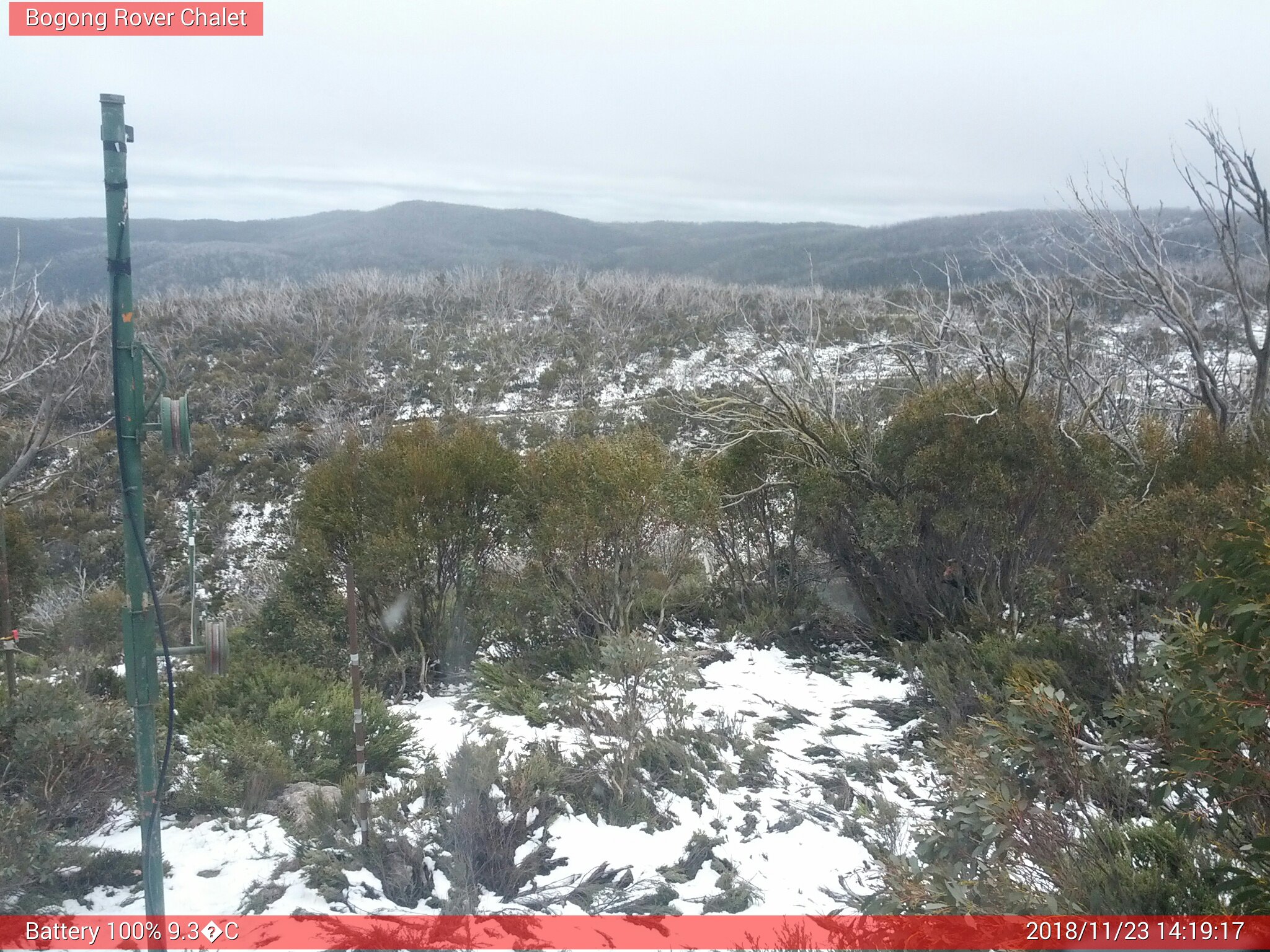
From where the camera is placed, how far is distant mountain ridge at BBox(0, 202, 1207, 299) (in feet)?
27.6

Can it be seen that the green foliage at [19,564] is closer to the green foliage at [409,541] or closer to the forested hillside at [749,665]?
the forested hillside at [749,665]

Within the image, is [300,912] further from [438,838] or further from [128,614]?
[128,614]

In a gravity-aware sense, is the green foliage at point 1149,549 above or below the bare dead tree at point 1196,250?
below

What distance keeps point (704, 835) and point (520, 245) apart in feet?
178

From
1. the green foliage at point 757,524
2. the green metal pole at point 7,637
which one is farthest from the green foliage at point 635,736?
the green metal pole at point 7,637

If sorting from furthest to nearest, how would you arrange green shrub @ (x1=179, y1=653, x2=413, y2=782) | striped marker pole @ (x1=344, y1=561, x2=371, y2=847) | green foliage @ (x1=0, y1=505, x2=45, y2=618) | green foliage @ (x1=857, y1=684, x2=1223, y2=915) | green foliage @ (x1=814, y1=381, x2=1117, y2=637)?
green foliage @ (x1=0, y1=505, x2=45, y2=618) → green foliage @ (x1=814, y1=381, x2=1117, y2=637) → green shrub @ (x1=179, y1=653, x2=413, y2=782) → striped marker pole @ (x1=344, y1=561, x2=371, y2=847) → green foliage @ (x1=857, y1=684, x2=1223, y2=915)

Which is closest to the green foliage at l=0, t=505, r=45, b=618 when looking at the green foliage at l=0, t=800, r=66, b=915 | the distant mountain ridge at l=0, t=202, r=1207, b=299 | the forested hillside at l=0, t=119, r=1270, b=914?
the forested hillside at l=0, t=119, r=1270, b=914

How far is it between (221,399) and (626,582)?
770 inches

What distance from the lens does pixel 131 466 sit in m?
3.10

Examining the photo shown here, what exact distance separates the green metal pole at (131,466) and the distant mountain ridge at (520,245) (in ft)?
0.85

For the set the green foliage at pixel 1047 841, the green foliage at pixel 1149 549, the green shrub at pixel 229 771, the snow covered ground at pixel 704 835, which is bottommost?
the snow covered ground at pixel 704 835

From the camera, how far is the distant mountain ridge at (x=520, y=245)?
8.41 m

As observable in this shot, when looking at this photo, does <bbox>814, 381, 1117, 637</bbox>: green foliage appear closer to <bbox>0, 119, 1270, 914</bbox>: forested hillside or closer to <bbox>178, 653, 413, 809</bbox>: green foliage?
<bbox>0, 119, 1270, 914</bbox>: forested hillside

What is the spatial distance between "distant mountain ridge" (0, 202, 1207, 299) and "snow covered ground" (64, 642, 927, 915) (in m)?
2.66
